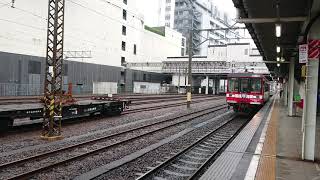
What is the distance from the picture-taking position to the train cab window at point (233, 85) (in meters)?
23.2

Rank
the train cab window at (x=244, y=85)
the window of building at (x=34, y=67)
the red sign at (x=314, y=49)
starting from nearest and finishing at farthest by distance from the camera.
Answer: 1. the red sign at (x=314, y=49)
2. the train cab window at (x=244, y=85)
3. the window of building at (x=34, y=67)

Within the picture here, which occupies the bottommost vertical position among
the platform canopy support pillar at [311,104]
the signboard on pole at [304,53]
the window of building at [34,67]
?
the platform canopy support pillar at [311,104]

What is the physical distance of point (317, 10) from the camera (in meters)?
8.78

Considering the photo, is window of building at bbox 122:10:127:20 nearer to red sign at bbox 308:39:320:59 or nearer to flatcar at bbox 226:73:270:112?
flatcar at bbox 226:73:270:112

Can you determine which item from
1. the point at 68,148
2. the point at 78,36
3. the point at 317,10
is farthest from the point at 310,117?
the point at 78,36

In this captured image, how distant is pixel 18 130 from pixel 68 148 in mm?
5029

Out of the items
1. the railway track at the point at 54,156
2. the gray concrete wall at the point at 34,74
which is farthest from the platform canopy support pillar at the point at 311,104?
the gray concrete wall at the point at 34,74

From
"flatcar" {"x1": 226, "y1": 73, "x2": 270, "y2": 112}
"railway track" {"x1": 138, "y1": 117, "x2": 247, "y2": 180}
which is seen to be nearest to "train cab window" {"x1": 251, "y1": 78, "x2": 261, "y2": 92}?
"flatcar" {"x1": 226, "y1": 73, "x2": 270, "y2": 112}

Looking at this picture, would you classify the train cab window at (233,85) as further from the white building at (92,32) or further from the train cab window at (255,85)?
the white building at (92,32)

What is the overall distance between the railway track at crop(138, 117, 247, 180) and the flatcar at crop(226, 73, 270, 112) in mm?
8537

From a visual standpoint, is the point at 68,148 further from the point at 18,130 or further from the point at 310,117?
the point at 310,117

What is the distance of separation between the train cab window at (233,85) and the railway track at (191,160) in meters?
8.88

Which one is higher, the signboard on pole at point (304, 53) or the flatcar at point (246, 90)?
the signboard on pole at point (304, 53)

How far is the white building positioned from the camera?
40.7 meters
